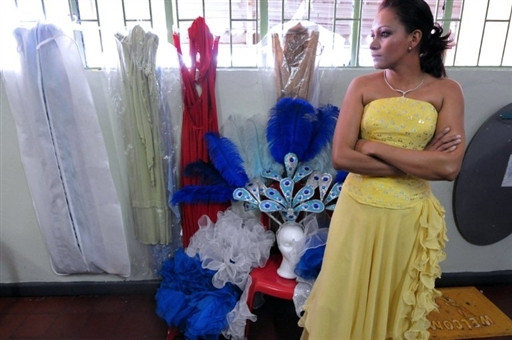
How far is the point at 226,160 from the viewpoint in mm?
1674

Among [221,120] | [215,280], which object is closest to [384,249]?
[215,280]

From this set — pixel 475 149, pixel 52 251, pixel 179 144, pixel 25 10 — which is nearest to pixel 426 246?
pixel 475 149

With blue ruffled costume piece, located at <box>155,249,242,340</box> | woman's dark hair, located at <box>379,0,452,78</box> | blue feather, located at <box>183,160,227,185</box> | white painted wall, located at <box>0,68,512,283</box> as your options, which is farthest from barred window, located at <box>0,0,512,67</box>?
blue ruffled costume piece, located at <box>155,249,242,340</box>

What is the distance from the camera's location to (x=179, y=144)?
180 cm

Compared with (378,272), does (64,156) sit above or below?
above

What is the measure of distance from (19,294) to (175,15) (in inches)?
72.3

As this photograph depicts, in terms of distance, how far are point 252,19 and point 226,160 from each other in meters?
0.75

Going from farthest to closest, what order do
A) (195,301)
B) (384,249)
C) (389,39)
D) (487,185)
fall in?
(487,185) < (195,301) < (384,249) < (389,39)

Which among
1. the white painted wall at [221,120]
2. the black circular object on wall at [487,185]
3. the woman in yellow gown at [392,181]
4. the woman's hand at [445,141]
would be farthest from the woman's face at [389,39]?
the black circular object on wall at [487,185]

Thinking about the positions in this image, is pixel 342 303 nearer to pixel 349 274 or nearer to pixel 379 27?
pixel 349 274

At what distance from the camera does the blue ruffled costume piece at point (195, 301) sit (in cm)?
155

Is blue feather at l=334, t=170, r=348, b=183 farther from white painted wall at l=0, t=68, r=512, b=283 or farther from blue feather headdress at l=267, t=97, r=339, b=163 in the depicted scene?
white painted wall at l=0, t=68, r=512, b=283

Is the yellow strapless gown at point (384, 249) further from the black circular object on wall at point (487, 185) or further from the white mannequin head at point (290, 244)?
the black circular object on wall at point (487, 185)

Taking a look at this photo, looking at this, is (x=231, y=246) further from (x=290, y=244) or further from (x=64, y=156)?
(x=64, y=156)
